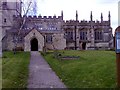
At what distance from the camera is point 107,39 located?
2874 inches

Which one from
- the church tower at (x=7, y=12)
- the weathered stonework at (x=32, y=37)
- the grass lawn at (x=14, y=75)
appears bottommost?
the grass lawn at (x=14, y=75)

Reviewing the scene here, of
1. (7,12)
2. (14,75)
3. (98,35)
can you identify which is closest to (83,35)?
(98,35)

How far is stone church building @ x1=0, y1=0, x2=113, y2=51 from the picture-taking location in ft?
215

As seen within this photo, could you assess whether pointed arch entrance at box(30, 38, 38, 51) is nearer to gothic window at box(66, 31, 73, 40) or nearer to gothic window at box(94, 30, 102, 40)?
gothic window at box(66, 31, 73, 40)

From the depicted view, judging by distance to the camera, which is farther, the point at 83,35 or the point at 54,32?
the point at 83,35

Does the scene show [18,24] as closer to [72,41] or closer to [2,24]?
[2,24]

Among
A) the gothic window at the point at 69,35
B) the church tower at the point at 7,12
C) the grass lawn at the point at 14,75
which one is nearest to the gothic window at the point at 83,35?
the gothic window at the point at 69,35

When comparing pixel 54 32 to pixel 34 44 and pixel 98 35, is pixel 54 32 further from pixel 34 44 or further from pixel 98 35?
pixel 98 35

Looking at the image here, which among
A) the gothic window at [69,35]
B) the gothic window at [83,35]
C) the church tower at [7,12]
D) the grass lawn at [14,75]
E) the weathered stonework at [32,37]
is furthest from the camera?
the gothic window at [83,35]

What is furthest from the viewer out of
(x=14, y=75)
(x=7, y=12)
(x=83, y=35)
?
(x=7, y=12)

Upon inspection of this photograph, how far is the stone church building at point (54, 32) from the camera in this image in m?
65.6

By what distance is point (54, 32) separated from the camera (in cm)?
6875

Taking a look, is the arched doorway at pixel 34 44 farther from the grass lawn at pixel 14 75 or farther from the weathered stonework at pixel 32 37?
the grass lawn at pixel 14 75

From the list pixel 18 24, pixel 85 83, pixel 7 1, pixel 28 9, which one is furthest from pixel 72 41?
pixel 85 83
